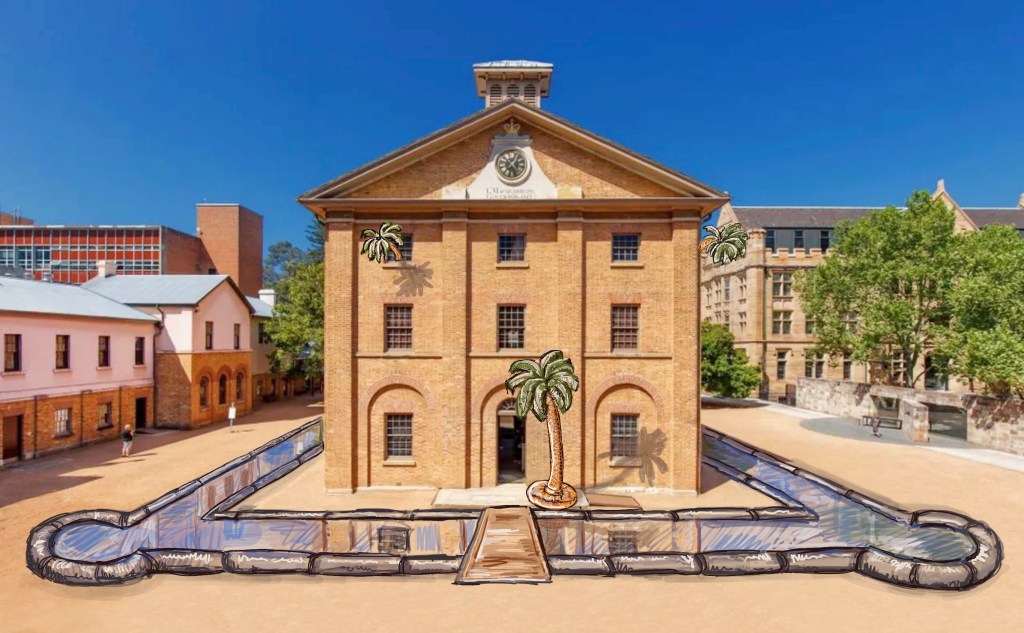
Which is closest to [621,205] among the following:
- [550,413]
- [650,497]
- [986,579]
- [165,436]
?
[550,413]

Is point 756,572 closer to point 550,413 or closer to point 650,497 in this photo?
point 650,497

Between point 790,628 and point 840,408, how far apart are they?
3327cm

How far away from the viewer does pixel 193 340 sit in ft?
102

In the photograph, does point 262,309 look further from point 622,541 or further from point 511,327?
point 622,541

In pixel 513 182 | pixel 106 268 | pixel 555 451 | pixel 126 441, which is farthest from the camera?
pixel 106 268

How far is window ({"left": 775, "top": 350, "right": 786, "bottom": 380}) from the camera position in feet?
150

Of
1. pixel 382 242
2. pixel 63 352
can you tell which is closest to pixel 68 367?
pixel 63 352

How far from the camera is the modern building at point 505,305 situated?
1834 centimetres

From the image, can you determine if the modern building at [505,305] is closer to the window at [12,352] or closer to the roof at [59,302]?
the window at [12,352]

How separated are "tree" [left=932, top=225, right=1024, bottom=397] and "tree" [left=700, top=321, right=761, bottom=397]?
11.9m

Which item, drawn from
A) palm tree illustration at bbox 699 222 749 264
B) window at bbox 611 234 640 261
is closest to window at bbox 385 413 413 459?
window at bbox 611 234 640 261

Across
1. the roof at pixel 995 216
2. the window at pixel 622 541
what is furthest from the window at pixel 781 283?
the window at pixel 622 541

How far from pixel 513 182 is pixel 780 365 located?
39535 mm

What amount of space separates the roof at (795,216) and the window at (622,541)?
134 ft
